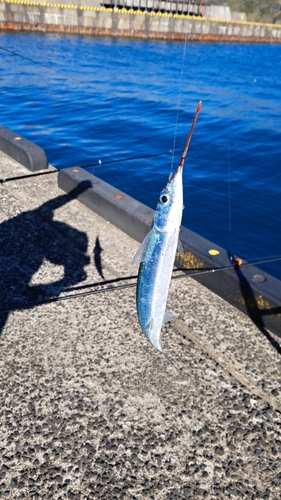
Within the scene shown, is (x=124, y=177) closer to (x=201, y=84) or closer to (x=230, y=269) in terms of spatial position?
(x=230, y=269)

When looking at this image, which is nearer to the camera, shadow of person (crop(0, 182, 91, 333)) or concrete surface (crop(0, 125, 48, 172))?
shadow of person (crop(0, 182, 91, 333))

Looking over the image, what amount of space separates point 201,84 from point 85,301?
2118cm

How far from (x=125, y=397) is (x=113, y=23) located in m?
50.2

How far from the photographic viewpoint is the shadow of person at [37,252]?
4.10 meters

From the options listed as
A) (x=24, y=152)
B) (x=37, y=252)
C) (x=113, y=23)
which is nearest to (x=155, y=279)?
(x=37, y=252)

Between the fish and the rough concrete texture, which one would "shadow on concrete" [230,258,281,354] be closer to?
the rough concrete texture

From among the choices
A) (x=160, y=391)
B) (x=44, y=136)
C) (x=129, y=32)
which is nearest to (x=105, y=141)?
(x=44, y=136)

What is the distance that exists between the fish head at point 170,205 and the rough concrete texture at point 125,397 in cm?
149

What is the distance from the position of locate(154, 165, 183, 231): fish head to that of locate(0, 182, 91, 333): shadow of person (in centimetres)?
218

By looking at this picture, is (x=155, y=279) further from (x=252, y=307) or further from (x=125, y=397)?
(x=252, y=307)

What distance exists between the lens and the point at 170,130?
1484 cm

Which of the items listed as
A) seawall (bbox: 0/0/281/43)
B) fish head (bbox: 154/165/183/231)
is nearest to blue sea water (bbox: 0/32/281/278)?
fish head (bbox: 154/165/183/231)

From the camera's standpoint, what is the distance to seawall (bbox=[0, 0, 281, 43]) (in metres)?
42.2

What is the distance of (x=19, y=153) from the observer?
6793 millimetres
